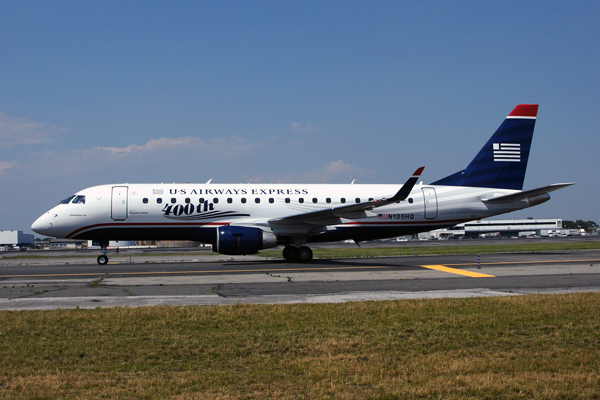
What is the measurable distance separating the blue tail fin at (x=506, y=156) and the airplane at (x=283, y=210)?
58 millimetres

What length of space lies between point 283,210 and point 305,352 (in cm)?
1839

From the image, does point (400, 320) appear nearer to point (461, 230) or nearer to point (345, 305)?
point (345, 305)

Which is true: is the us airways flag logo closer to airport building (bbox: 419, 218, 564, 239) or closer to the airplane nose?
the airplane nose

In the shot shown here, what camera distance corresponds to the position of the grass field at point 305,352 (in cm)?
488

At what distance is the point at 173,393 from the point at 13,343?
3556mm

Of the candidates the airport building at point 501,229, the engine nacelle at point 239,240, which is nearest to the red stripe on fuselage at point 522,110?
the engine nacelle at point 239,240

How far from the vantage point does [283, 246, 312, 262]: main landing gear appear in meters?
24.2

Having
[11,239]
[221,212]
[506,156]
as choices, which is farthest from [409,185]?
[11,239]

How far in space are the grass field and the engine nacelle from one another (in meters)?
12.3

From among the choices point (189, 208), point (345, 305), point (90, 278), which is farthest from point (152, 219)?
point (345, 305)

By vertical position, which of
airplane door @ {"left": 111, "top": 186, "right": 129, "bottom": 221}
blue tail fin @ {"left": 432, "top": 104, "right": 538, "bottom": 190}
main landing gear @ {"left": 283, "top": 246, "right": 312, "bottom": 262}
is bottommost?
main landing gear @ {"left": 283, "top": 246, "right": 312, "bottom": 262}

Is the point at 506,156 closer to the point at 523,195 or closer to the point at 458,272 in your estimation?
the point at 523,195

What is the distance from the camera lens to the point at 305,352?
247 inches

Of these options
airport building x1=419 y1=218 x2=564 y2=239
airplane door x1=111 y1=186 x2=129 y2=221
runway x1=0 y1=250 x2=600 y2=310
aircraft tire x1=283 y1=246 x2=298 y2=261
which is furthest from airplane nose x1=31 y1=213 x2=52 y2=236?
airport building x1=419 y1=218 x2=564 y2=239
